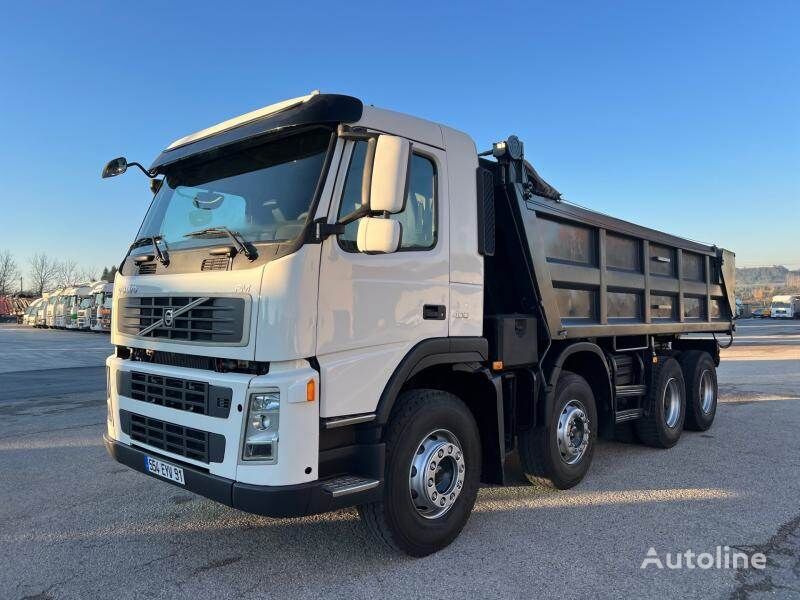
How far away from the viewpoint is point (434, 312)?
388cm

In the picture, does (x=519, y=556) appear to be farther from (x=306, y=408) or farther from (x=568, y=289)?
(x=568, y=289)

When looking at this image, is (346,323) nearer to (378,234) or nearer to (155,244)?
(378,234)

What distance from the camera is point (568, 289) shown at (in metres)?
5.23

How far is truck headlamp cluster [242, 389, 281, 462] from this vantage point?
3.03 m

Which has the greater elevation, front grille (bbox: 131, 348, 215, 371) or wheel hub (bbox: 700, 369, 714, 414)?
front grille (bbox: 131, 348, 215, 371)

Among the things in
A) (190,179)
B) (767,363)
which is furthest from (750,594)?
(767,363)

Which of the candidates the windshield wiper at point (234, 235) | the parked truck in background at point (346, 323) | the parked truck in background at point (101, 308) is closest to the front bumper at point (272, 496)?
the parked truck in background at point (346, 323)

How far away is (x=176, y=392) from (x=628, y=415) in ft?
15.6

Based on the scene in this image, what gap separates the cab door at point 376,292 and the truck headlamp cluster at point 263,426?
0.88ft

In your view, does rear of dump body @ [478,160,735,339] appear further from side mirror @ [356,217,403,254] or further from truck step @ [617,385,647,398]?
side mirror @ [356,217,403,254]

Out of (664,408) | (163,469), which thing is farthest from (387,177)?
(664,408)
